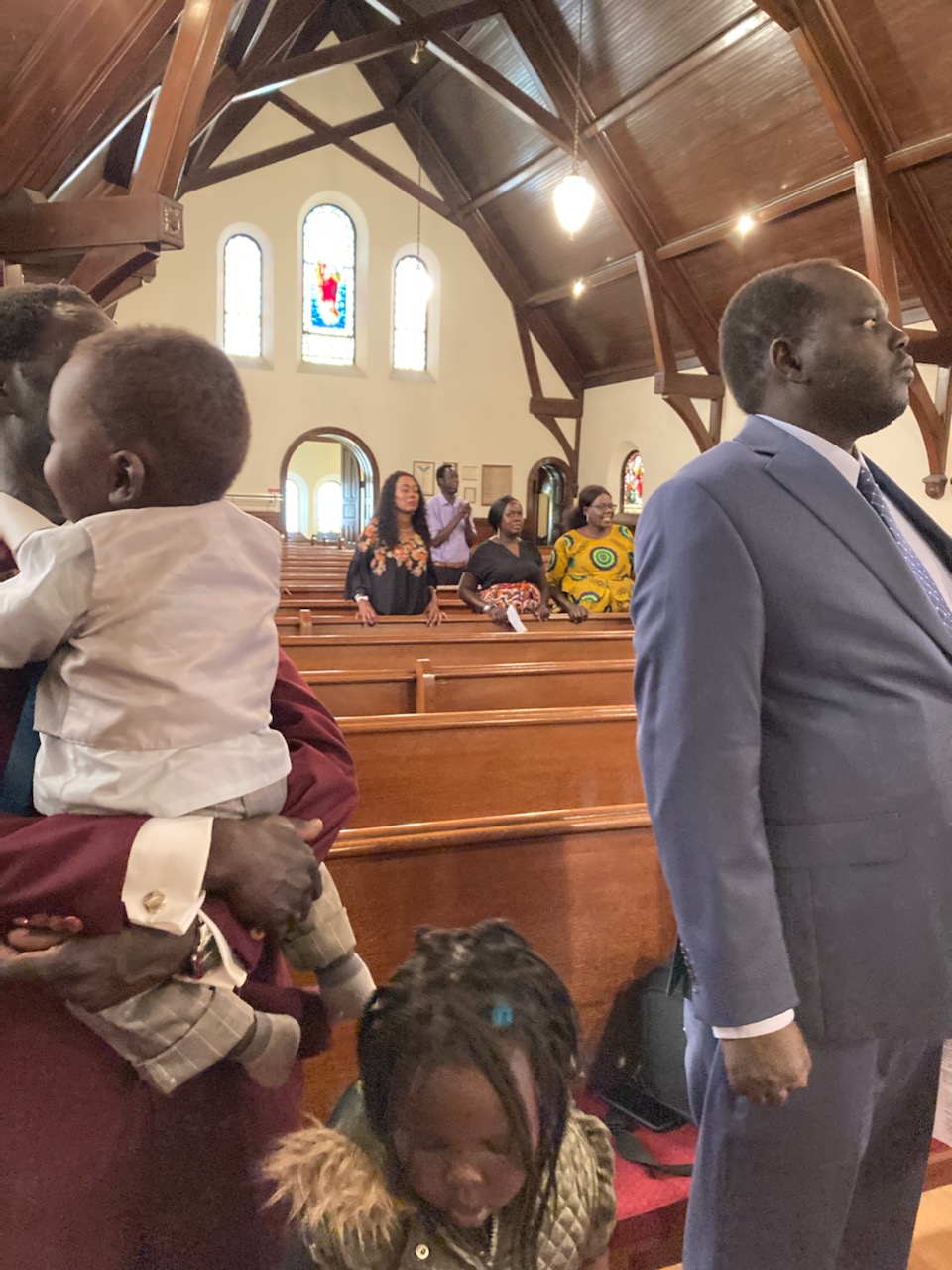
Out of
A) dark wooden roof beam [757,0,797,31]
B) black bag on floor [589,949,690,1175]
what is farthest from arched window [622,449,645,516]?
black bag on floor [589,949,690,1175]

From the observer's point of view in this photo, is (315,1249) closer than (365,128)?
Yes

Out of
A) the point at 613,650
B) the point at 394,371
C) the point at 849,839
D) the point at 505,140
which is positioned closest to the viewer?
the point at 849,839

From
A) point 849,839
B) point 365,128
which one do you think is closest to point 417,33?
point 365,128

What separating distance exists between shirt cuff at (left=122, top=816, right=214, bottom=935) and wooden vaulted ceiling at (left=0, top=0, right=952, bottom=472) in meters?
3.97

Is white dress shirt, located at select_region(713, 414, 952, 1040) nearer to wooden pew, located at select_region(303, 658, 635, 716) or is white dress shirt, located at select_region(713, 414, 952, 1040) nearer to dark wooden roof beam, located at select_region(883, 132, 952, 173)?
wooden pew, located at select_region(303, 658, 635, 716)

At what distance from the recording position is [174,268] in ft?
36.6

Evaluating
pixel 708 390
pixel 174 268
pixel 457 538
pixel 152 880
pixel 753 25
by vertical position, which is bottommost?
pixel 152 880

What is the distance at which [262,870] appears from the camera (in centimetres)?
79

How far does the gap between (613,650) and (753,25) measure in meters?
5.87

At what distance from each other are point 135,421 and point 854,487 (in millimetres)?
796

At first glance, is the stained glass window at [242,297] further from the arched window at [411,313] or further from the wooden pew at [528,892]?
the wooden pew at [528,892]

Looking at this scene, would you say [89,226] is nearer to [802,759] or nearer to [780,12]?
[802,759]

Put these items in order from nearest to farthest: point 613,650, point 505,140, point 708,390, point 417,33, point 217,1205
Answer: point 217,1205, point 613,650, point 417,33, point 708,390, point 505,140

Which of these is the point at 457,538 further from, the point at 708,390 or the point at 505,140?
the point at 505,140
